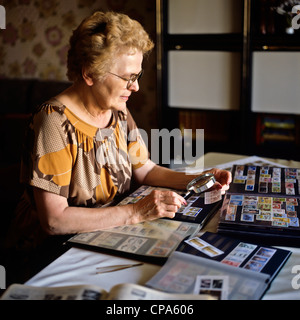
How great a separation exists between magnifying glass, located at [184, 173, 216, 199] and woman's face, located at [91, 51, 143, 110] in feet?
1.22

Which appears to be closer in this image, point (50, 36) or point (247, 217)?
point (247, 217)

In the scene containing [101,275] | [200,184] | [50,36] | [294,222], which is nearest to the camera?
[101,275]

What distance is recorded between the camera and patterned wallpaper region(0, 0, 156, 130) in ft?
12.1

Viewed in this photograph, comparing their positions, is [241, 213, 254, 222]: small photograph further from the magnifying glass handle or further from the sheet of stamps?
the magnifying glass handle

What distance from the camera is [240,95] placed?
296cm

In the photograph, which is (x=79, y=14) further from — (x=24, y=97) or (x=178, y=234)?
(x=178, y=234)

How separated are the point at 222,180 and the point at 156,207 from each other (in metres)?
0.32

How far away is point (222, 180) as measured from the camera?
145cm

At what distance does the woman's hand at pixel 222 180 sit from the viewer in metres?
1.38

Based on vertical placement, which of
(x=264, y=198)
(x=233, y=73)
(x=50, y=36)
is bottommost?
(x=264, y=198)

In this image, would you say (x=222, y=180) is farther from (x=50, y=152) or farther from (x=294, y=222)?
(x=50, y=152)

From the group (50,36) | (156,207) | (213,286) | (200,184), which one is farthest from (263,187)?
(50,36)

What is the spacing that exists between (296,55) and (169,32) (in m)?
0.93

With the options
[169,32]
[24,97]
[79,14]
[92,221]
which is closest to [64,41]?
[79,14]
